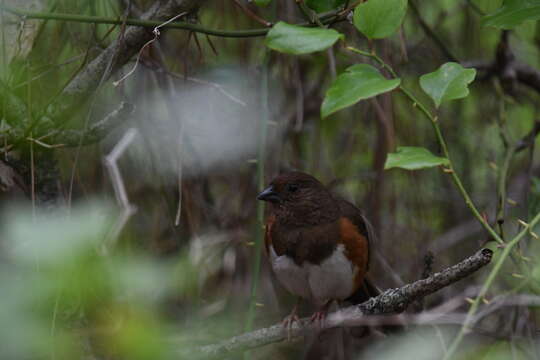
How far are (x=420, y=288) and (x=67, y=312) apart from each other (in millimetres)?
1148

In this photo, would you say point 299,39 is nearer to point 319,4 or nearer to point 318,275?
point 319,4

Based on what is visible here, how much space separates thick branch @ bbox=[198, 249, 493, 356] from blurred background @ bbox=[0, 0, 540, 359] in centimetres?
9

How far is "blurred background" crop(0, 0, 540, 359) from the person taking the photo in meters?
2.41

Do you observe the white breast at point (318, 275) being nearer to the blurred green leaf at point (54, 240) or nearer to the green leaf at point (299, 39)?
the green leaf at point (299, 39)

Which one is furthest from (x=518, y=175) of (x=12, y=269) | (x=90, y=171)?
(x=12, y=269)

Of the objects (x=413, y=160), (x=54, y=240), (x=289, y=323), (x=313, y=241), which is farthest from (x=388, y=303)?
Result: (x=54, y=240)

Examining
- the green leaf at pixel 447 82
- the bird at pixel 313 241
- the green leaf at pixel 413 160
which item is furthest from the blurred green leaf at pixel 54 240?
the bird at pixel 313 241

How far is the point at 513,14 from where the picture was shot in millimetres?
1800

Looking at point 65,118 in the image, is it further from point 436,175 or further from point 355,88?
point 436,175

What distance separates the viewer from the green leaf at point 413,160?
1620 mm

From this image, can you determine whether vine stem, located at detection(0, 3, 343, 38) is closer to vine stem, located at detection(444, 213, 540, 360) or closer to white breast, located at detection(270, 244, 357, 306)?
vine stem, located at detection(444, 213, 540, 360)

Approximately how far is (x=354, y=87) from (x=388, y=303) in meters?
0.82

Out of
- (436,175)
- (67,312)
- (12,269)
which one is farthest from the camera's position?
(436,175)

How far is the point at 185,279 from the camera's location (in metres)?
2.83
